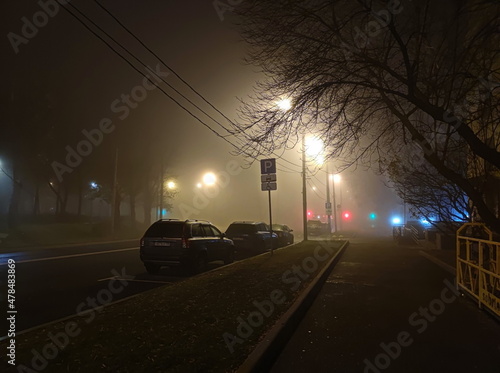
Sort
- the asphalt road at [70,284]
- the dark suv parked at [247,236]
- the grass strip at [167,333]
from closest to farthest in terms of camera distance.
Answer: the grass strip at [167,333] < the asphalt road at [70,284] < the dark suv parked at [247,236]

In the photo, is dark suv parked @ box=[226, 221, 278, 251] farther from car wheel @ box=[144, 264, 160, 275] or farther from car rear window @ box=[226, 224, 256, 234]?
car wheel @ box=[144, 264, 160, 275]

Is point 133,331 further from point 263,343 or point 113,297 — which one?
point 113,297

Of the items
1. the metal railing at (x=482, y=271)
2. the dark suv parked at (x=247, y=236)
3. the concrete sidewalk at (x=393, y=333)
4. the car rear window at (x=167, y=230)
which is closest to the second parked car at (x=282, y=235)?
the dark suv parked at (x=247, y=236)

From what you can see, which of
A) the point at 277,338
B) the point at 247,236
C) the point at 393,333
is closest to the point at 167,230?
the point at 247,236

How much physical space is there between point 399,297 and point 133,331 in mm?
5818

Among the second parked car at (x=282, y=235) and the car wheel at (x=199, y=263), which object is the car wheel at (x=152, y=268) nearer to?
the car wheel at (x=199, y=263)

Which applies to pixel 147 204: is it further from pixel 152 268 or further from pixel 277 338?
pixel 277 338

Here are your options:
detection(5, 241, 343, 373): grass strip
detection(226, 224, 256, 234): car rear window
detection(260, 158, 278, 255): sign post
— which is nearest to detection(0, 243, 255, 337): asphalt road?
detection(5, 241, 343, 373): grass strip

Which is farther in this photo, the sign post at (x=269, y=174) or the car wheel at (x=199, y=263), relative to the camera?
the sign post at (x=269, y=174)

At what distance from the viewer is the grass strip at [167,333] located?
4.00m

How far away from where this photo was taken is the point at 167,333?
16.4ft

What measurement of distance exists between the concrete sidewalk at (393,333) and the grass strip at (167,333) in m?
0.67

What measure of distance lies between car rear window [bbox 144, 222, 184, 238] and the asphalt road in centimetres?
122

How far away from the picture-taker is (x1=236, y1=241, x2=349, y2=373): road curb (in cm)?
408
